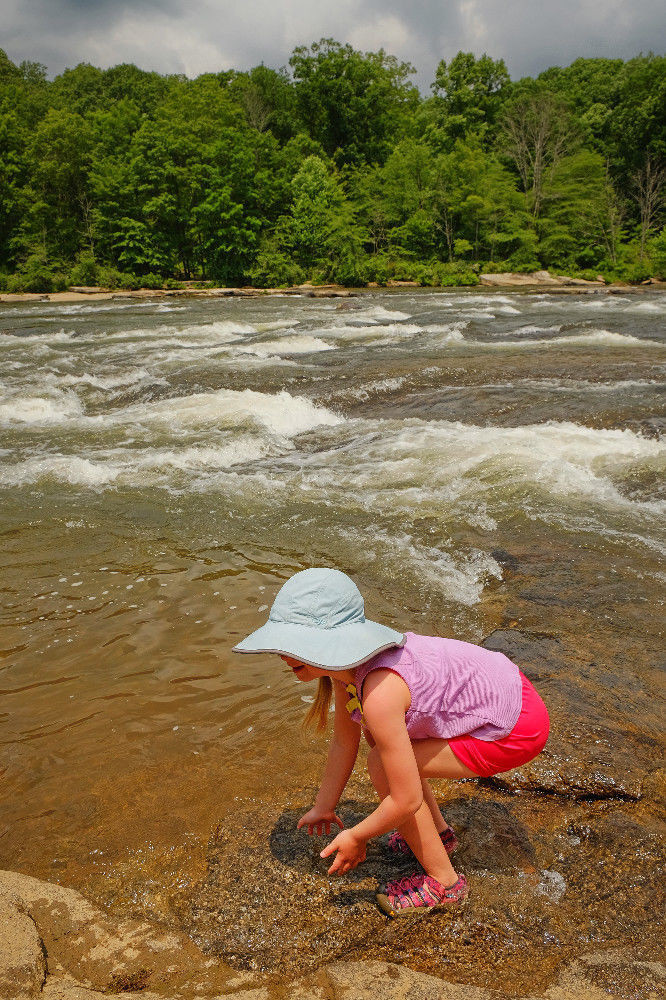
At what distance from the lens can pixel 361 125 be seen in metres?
56.0

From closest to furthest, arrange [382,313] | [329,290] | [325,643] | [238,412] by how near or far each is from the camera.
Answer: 1. [325,643]
2. [238,412]
3. [382,313]
4. [329,290]

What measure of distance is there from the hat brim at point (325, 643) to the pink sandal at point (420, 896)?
30.7 inches

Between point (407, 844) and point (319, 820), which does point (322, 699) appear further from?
point (407, 844)

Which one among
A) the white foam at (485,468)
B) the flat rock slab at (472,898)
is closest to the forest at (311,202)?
the white foam at (485,468)

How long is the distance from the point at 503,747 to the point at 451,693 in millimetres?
261

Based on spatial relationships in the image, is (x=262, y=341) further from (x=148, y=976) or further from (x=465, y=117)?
(x=465, y=117)

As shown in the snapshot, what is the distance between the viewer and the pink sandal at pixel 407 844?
7.07 ft

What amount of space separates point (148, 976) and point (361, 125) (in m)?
64.1

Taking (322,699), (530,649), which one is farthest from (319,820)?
(530,649)

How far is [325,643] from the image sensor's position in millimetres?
1800

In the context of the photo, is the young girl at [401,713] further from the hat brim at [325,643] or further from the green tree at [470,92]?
the green tree at [470,92]

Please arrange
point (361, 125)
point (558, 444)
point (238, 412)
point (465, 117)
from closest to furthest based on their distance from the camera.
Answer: point (558, 444) < point (238, 412) < point (465, 117) < point (361, 125)

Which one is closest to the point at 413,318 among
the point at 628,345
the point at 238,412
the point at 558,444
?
the point at 628,345

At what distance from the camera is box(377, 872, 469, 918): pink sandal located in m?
1.94
